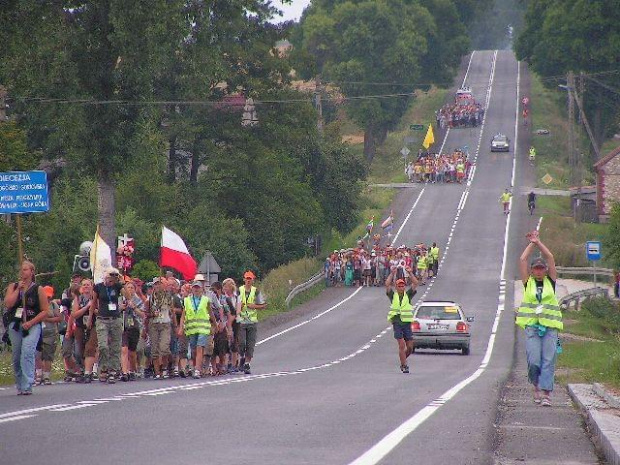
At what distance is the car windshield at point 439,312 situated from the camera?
37125 mm

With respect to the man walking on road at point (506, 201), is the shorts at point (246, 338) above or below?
below

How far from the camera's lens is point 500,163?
103938mm

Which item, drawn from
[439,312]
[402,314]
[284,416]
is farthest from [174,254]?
[284,416]

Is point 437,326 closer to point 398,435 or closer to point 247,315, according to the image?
point 247,315

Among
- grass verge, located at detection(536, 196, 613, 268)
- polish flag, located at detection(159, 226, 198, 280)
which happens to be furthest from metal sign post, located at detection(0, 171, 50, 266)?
grass verge, located at detection(536, 196, 613, 268)

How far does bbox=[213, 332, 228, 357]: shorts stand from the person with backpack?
694 cm

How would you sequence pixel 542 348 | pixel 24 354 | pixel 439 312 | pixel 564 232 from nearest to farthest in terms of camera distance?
1. pixel 542 348
2. pixel 24 354
3. pixel 439 312
4. pixel 564 232

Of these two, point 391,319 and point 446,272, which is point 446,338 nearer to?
point 391,319

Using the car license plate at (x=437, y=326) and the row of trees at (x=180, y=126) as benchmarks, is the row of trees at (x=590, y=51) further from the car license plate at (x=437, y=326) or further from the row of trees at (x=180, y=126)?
the car license plate at (x=437, y=326)

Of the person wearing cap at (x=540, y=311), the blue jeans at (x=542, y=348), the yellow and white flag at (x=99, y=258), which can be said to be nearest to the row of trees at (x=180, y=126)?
the yellow and white flag at (x=99, y=258)

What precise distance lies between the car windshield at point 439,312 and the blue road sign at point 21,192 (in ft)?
46.5

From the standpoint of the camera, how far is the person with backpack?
18297 mm

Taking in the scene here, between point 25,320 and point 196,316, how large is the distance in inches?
244

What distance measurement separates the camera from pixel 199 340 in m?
24.5
